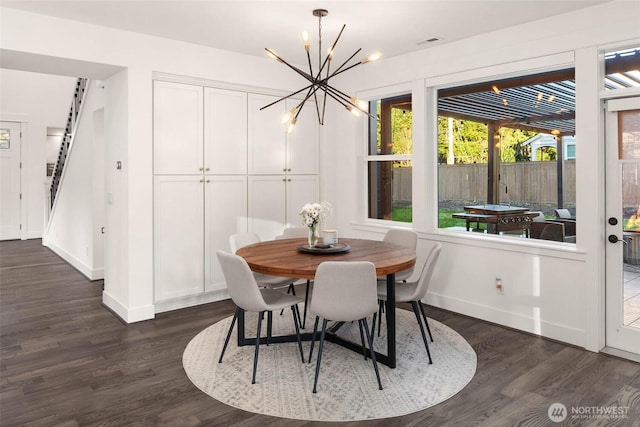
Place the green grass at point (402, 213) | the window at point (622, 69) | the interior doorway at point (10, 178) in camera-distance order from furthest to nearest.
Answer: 1. the interior doorway at point (10, 178)
2. the green grass at point (402, 213)
3. the window at point (622, 69)

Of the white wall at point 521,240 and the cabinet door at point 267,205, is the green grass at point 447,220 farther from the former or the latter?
the cabinet door at point 267,205

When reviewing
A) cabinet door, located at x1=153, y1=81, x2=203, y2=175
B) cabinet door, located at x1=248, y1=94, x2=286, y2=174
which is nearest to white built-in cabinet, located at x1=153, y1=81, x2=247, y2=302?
cabinet door, located at x1=153, y1=81, x2=203, y2=175

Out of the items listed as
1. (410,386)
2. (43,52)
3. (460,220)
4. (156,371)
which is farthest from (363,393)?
(43,52)

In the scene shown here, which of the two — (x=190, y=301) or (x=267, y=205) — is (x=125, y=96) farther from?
(x=190, y=301)

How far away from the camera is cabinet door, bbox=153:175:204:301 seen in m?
4.28

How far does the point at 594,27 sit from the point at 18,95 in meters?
9.48

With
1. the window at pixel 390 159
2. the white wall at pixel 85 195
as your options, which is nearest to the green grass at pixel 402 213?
the window at pixel 390 159

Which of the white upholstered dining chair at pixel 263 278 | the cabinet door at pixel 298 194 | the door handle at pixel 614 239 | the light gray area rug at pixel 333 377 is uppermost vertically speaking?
the cabinet door at pixel 298 194

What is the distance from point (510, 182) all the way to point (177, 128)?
325 centimetres

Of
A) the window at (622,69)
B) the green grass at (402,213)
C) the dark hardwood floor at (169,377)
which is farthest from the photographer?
the green grass at (402,213)

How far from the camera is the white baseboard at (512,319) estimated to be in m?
3.47

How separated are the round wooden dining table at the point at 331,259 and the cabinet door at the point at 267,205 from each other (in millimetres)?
1266

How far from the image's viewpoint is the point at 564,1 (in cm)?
320

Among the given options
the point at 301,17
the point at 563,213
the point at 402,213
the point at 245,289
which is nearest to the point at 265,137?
the point at 301,17
